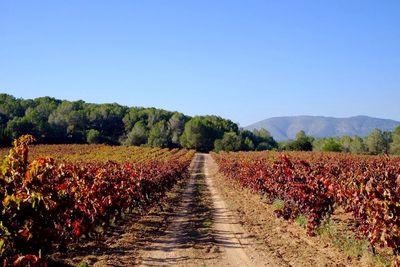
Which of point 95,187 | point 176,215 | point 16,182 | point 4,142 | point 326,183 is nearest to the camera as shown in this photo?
point 16,182

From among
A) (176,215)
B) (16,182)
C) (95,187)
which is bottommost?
(176,215)

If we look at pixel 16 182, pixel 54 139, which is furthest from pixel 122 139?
pixel 16 182

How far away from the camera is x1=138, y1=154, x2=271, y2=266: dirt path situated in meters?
10.4

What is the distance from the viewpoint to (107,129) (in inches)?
4801

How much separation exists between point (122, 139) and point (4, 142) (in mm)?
39765

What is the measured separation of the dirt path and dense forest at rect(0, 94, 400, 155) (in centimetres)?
7055

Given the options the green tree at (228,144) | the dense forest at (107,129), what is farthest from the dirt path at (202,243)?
the green tree at (228,144)

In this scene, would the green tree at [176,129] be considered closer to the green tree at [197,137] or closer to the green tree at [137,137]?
the green tree at [197,137]

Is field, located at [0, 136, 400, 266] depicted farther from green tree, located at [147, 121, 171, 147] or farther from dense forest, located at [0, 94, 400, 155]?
green tree, located at [147, 121, 171, 147]

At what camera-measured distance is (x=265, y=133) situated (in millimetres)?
166625

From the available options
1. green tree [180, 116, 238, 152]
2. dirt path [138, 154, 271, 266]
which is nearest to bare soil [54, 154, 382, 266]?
dirt path [138, 154, 271, 266]

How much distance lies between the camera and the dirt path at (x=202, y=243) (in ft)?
34.1

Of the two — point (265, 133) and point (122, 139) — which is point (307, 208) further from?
point (265, 133)

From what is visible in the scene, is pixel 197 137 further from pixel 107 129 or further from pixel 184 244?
pixel 184 244
